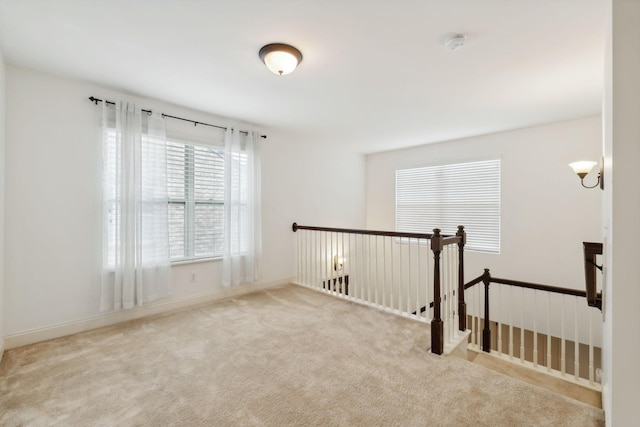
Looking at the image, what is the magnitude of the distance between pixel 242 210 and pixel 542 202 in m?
4.19

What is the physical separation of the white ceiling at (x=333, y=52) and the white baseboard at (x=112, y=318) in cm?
231

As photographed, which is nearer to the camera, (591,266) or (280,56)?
(591,266)

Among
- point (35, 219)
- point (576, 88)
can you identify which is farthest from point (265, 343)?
point (576, 88)

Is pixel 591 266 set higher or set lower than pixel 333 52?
lower

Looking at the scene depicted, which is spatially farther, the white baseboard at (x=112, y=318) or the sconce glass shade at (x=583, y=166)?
the sconce glass shade at (x=583, y=166)

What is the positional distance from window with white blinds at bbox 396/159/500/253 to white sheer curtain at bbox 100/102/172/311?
417 centimetres

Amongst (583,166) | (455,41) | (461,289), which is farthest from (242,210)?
(583,166)

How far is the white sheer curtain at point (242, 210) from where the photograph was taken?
146 inches

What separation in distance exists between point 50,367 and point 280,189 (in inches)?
123

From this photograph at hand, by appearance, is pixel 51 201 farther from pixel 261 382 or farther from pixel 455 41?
pixel 455 41

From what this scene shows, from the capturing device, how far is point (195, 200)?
11.5 ft

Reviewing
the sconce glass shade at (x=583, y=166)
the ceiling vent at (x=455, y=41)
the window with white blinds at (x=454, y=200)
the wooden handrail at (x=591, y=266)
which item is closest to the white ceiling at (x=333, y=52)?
the ceiling vent at (x=455, y=41)

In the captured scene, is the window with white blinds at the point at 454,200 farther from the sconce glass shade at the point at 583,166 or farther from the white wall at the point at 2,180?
the white wall at the point at 2,180

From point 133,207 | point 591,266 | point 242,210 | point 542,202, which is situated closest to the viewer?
point 591,266
